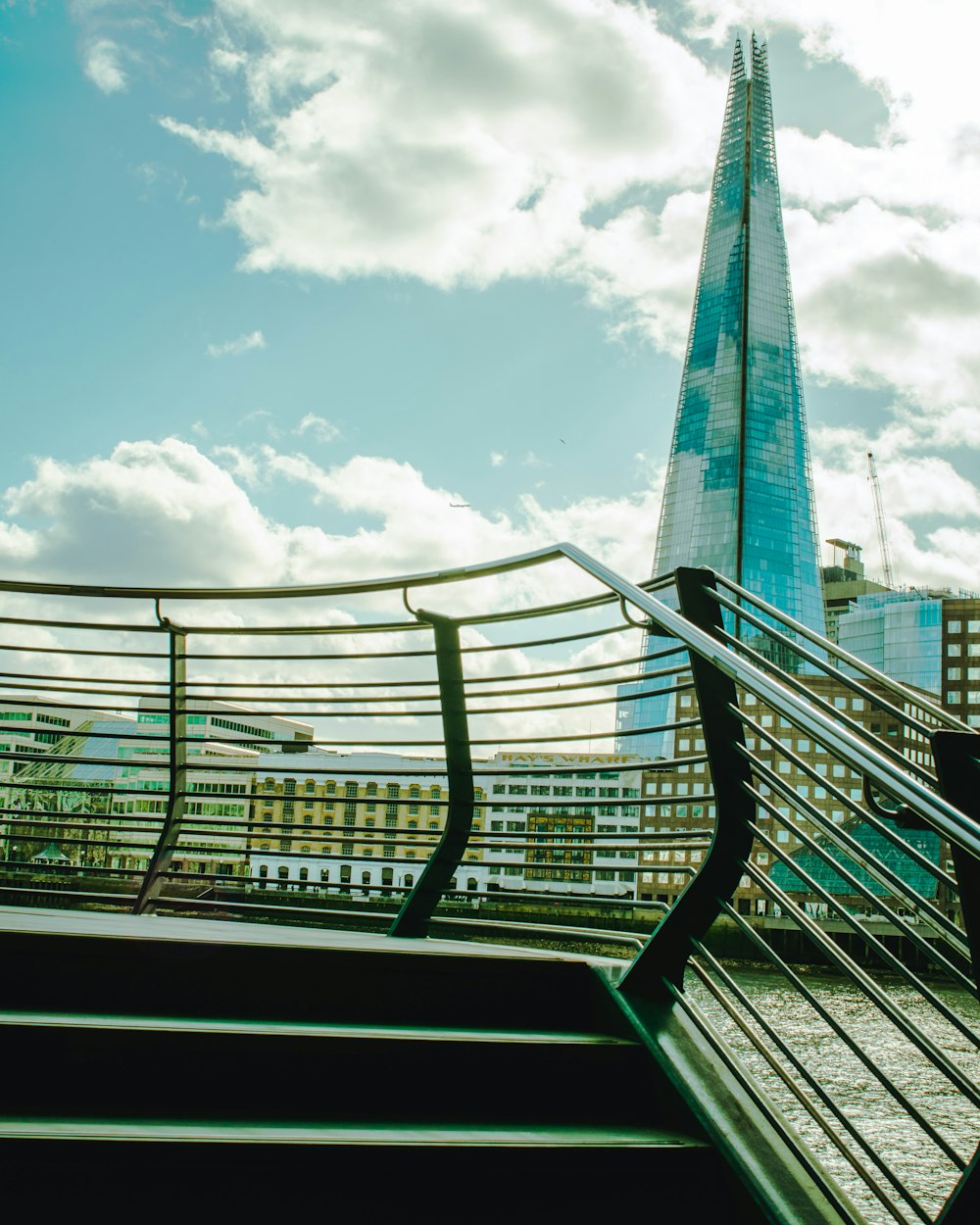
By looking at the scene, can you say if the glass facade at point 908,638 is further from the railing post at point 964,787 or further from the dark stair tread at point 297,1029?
the railing post at point 964,787

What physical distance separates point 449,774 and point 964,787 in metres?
1.68

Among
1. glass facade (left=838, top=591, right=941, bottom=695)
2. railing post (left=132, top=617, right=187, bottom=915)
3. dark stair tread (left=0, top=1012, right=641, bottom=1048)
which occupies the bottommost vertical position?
dark stair tread (left=0, top=1012, right=641, bottom=1048)

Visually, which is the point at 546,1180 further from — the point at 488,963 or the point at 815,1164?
the point at 488,963

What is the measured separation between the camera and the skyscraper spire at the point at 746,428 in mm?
81875

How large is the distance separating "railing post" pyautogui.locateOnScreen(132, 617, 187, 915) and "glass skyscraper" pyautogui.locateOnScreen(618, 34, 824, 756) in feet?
256

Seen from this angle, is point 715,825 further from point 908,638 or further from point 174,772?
point 908,638

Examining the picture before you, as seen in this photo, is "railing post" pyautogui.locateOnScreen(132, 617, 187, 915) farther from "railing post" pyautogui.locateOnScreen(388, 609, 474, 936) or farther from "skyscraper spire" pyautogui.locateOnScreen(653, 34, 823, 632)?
"skyscraper spire" pyautogui.locateOnScreen(653, 34, 823, 632)

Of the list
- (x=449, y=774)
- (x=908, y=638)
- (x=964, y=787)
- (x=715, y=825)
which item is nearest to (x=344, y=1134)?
(x=715, y=825)

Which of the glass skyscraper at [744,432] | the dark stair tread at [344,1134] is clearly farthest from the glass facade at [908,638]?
the dark stair tread at [344,1134]

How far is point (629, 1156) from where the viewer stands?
1452 millimetres

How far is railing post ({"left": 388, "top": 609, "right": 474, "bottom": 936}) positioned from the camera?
8.46ft

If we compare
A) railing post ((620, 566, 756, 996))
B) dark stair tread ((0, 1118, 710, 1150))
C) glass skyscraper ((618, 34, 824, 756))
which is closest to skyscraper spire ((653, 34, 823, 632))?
glass skyscraper ((618, 34, 824, 756))

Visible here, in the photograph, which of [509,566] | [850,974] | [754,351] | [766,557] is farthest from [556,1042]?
[754,351]

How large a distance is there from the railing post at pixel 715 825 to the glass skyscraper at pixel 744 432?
3112 inches
